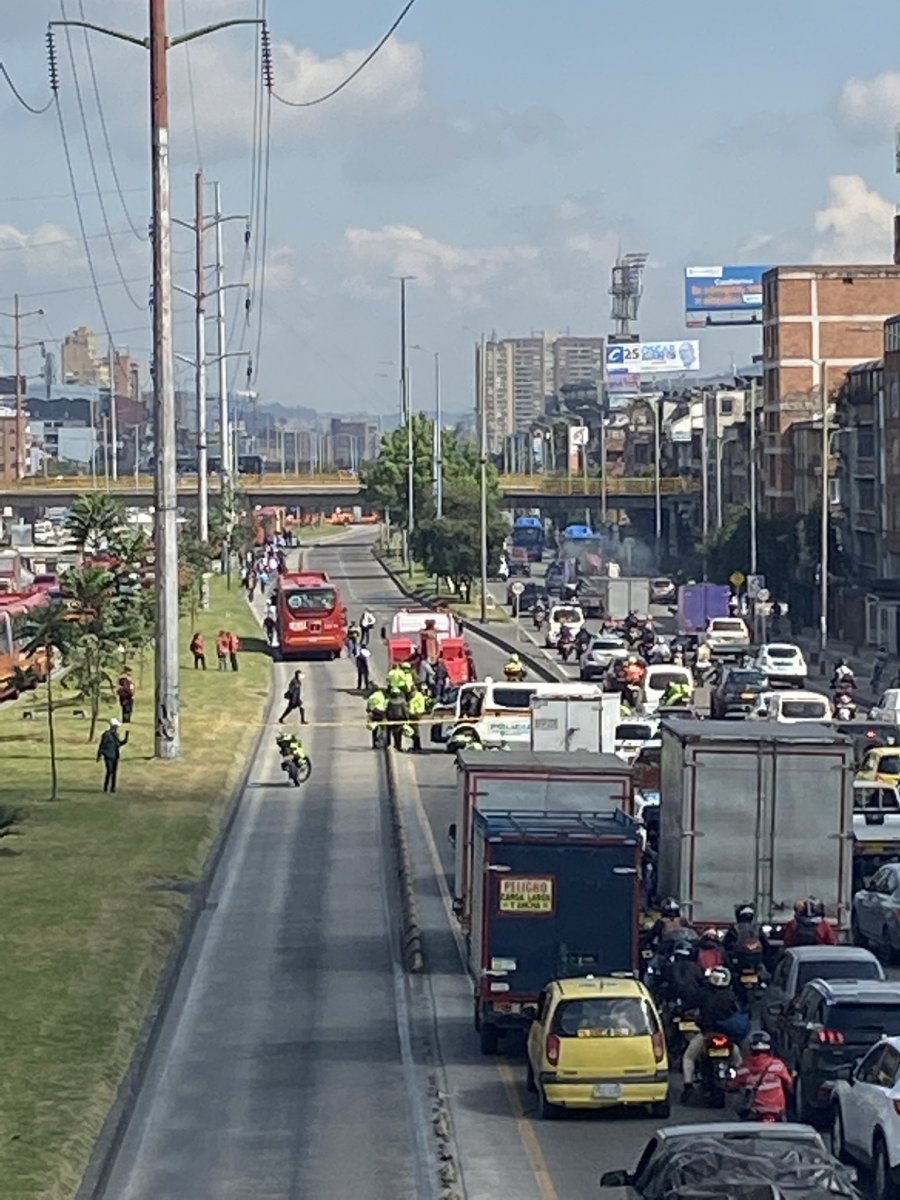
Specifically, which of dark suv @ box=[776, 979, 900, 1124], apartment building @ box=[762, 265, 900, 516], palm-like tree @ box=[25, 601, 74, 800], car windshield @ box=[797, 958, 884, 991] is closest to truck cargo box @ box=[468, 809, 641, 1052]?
car windshield @ box=[797, 958, 884, 991]

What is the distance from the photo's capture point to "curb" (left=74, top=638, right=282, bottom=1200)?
19594mm

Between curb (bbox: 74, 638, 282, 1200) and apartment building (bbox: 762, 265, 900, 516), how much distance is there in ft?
262

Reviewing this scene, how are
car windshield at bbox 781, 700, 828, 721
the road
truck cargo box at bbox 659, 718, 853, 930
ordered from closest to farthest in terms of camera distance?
the road < truck cargo box at bbox 659, 718, 853, 930 < car windshield at bbox 781, 700, 828, 721

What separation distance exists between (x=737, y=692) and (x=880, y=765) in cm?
1907

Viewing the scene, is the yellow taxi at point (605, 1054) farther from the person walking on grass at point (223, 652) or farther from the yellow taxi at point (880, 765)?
the person walking on grass at point (223, 652)

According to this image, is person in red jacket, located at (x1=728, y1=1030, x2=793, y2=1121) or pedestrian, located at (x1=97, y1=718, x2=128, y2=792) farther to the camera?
pedestrian, located at (x1=97, y1=718, x2=128, y2=792)

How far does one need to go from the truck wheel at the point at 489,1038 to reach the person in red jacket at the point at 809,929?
13.5 feet

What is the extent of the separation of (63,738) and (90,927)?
24415 mm

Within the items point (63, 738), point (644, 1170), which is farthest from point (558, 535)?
point (644, 1170)

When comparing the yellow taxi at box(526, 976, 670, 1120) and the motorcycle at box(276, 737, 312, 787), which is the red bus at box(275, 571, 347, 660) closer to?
the motorcycle at box(276, 737, 312, 787)

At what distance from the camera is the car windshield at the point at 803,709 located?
52.3 m

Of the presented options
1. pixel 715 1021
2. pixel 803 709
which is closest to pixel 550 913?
pixel 715 1021

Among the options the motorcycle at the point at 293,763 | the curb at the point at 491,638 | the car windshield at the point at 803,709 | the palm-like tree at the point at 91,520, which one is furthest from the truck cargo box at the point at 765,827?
the curb at the point at 491,638

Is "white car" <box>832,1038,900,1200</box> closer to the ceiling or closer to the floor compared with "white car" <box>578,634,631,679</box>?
closer to the ceiling
